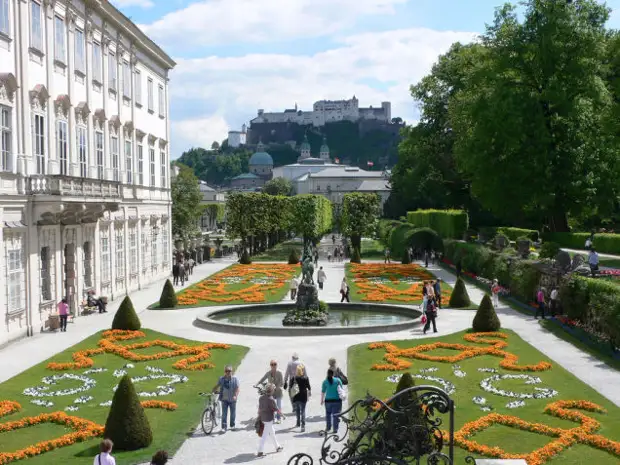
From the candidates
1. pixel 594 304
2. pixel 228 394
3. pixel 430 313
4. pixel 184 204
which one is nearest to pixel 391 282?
pixel 430 313

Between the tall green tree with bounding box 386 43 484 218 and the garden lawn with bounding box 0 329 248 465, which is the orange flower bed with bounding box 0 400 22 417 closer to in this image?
the garden lawn with bounding box 0 329 248 465

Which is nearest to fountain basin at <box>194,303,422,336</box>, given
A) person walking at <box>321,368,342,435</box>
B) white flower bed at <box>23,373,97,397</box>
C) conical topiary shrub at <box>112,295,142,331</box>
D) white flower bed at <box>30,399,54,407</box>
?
conical topiary shrub at <box>112,295,142,331</box>

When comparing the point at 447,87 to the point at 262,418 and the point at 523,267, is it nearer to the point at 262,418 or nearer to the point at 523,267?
the point at 523,267

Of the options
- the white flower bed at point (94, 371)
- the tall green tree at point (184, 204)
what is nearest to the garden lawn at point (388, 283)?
the white flower bed at point (94, 371)

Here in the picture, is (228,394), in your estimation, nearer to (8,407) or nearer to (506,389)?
(8,407)

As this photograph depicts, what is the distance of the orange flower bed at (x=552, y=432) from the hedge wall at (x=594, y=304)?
686 cm

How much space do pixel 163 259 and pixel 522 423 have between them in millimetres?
37747

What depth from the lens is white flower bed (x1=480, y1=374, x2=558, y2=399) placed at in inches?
695

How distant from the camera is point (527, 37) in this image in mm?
48000

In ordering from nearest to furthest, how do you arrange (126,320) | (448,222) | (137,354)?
1. (137,354)
2. (126,320)
3. (448,222)

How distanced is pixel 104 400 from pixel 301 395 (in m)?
5.43

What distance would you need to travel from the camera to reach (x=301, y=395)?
598 inches

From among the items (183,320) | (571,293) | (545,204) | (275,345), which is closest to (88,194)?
(183,320)

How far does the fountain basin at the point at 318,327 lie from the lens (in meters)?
26.9
